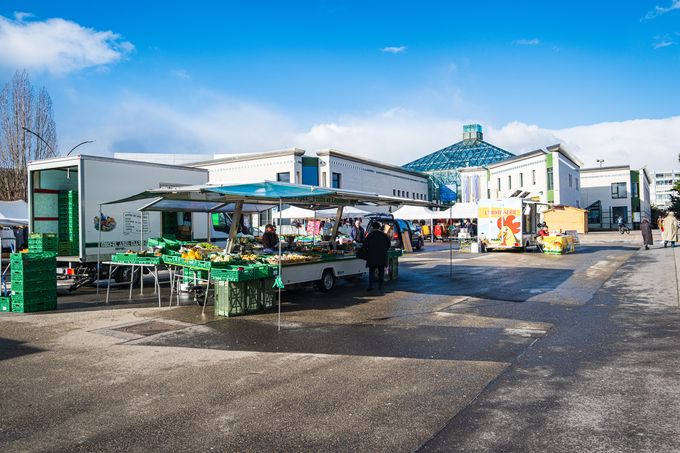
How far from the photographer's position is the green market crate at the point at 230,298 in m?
10.1

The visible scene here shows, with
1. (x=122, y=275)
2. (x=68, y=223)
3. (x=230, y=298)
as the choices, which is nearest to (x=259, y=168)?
(x=68, y=223)

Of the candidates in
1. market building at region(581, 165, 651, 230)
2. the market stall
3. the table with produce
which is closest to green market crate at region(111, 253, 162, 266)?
the table with produce

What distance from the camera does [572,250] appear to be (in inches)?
1066

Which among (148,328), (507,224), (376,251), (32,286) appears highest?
(507,224)

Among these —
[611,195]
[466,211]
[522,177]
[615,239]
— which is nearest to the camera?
[466,211]

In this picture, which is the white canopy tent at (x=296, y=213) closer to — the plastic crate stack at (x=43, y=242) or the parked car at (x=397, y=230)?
the parked car at (x=397, y=230)

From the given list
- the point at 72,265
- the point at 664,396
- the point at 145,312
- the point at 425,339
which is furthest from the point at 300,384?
the point at 72,265

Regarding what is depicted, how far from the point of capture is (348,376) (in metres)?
6.25

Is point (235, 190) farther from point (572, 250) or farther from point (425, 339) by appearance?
point (572, 250)

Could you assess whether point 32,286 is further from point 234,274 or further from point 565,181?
point 565,181

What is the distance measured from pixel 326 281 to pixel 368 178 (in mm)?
34770

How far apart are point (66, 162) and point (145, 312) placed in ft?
19.4

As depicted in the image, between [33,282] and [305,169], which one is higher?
[305,169]

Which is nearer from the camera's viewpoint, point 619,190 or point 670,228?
point 670,228
